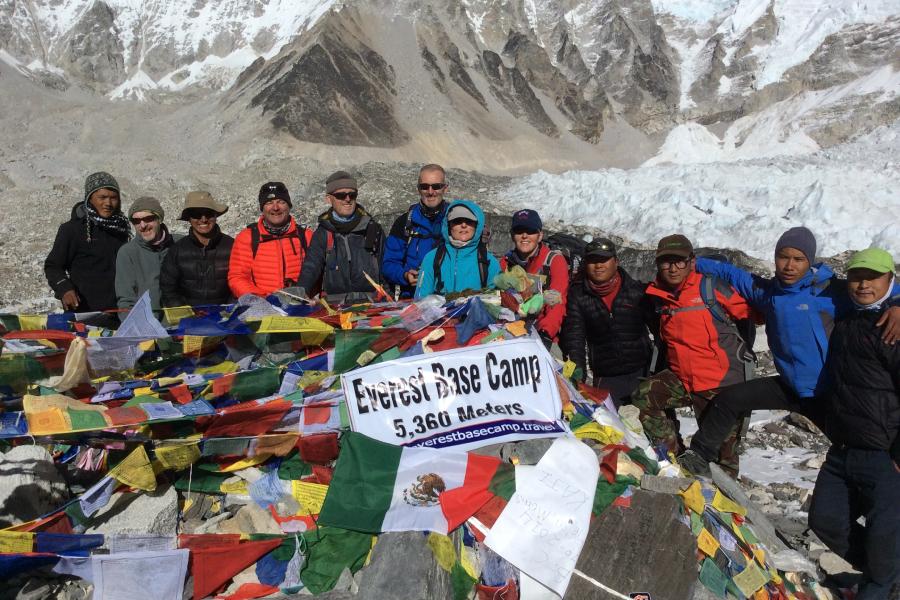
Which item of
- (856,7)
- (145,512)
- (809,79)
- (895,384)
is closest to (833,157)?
(895,384)

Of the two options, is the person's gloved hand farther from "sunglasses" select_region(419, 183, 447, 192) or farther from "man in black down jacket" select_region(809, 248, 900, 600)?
"man in black down jacket" select_region(809, 248, 900, 600)

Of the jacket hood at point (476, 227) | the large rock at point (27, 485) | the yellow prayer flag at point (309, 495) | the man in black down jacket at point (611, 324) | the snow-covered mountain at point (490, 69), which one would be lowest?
the yellow prayer flag at point (309, 495)

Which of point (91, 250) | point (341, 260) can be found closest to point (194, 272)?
point (91, 250)

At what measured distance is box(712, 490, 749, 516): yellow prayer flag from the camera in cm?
399

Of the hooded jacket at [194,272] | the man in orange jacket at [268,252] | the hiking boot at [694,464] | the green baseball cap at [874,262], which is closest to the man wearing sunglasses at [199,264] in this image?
the hooded jacket at [194,272]

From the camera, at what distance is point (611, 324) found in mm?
4617

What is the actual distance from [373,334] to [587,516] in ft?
4.76

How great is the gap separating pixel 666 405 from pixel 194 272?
125 inches

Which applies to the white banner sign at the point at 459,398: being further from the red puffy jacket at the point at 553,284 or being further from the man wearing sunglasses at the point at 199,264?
the man wearing sunglasses at the point at 199,264

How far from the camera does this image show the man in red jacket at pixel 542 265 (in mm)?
4484

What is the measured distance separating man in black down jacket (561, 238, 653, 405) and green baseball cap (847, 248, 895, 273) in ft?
4.32

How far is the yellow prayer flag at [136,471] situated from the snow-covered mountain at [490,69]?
34.9 meters

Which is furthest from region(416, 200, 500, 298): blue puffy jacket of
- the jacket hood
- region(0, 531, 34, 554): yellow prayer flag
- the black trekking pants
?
region(0, 531, 34, 554): yellow prayer flag

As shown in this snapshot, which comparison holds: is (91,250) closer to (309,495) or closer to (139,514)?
(139,514)
